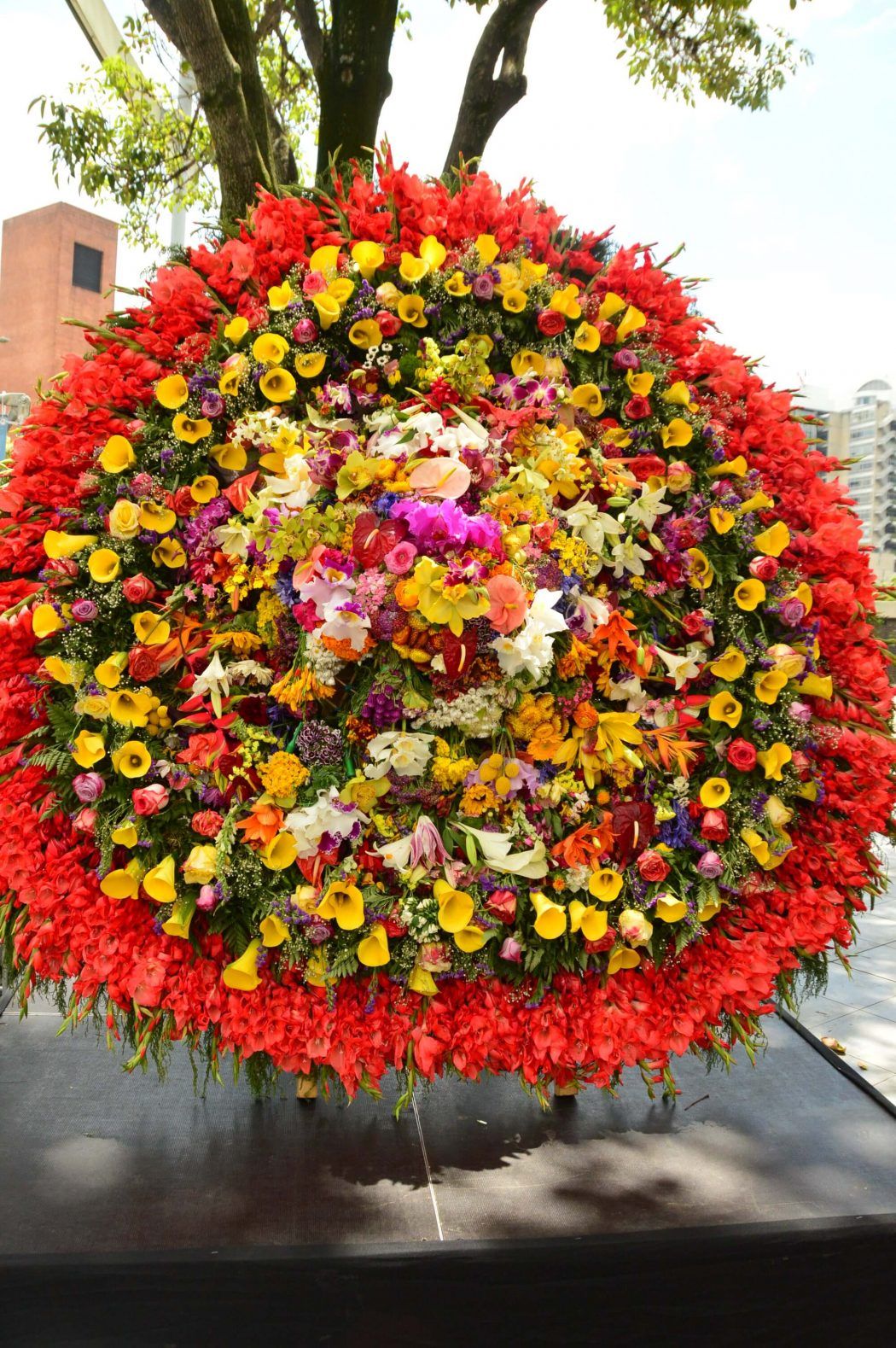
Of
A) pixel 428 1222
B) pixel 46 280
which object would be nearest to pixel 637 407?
pixel 428 1222

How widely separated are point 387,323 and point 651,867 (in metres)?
1.16

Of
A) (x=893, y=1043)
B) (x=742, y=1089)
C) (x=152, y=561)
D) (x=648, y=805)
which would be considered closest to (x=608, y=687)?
(x=648, y=805)

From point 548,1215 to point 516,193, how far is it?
2.00 metres

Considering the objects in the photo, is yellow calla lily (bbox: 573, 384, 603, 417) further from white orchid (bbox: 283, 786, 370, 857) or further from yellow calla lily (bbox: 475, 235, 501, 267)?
white orchid (bbox: 283, 786, 370, 857)

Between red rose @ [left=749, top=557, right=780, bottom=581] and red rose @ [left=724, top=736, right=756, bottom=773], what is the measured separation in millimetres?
342

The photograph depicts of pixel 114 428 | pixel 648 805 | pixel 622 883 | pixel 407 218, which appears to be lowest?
pixel 622 883

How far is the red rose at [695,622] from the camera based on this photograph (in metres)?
2.06

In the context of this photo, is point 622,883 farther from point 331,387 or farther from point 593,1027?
point 331,387

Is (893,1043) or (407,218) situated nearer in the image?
(407,218)

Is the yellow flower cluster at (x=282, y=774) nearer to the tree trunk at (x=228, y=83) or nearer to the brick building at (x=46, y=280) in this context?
the tree trunk at (x=228, y=83)

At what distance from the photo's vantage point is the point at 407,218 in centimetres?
210

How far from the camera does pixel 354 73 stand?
3.62 m

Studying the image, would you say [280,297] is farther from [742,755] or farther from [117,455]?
Result: [742,755]

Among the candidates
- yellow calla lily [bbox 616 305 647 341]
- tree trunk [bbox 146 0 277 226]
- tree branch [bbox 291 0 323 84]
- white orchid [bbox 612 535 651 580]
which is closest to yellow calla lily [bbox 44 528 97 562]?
white orchid [bbox 612 535 651 580]
